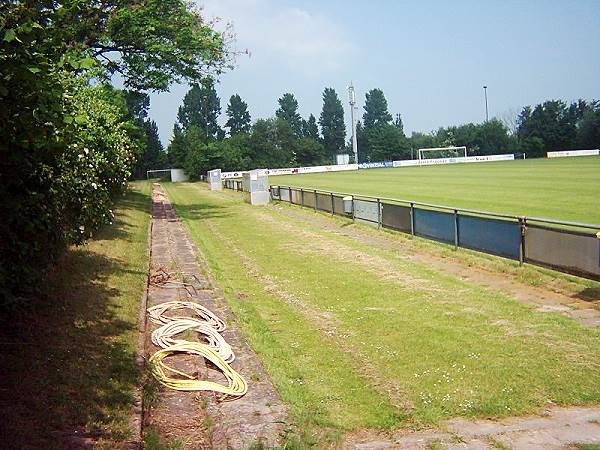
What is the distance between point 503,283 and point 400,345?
4.19 metres

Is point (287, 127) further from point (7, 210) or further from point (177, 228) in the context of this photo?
point (7, 210)

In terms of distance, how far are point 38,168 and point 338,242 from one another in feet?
36.1

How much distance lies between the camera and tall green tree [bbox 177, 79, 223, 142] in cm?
13000

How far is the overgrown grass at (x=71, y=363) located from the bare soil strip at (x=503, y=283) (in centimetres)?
618

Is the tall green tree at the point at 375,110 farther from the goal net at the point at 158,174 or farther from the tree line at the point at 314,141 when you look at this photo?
the goal net at the point at 158,174

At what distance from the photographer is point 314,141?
370 ft

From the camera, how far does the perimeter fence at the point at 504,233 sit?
34.1 ft

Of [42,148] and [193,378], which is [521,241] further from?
[42,148]

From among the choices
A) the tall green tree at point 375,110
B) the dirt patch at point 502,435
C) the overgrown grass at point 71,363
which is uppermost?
the tall green tree at point 375,110

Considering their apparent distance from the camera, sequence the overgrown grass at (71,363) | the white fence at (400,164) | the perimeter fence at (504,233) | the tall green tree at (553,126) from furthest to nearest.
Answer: the tall green tree at (553,126) < the white fence at (400,164) < the perimeter fence at (504,233) < the overgrown grass at (71,363)

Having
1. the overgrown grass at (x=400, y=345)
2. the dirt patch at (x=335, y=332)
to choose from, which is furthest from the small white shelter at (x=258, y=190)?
the overgrown grass at (x=400, y=345)

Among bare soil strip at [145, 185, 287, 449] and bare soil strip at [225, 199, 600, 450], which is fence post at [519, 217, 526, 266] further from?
bare soil strip at [145, 185, 287, 449]

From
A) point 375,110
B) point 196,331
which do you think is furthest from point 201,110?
point 196,331

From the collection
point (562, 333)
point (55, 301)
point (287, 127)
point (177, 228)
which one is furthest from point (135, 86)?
point (287, 127)
